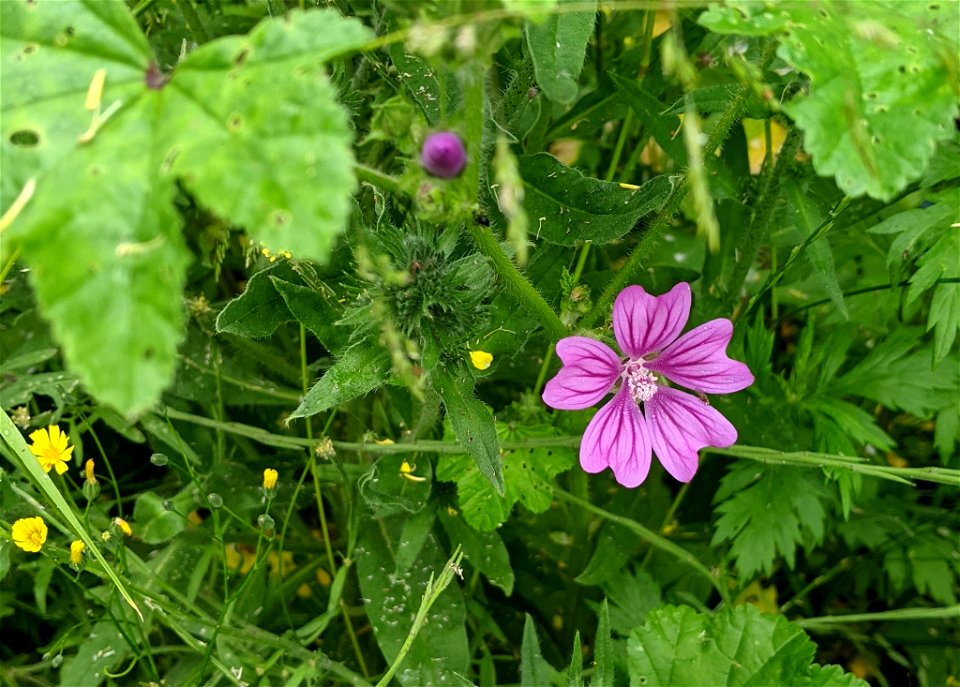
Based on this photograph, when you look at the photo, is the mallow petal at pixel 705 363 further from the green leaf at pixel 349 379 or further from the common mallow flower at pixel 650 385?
the green leaf at pixel 349 379

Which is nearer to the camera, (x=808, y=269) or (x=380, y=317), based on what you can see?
(x=380, y=317)

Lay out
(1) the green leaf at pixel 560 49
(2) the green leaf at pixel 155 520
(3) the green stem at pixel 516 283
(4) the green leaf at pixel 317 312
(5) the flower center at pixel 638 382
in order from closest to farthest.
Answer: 1. (1) the green leaf at pixel 560 49
2. (3) the green stem at pixel 516 283
3. (4) the green leaf at pixel 317 312
4. (5) the flower center at pixel 638 382
5. (2) the green leaf at pixel 155 520

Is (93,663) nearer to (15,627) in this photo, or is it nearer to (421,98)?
(15,627)

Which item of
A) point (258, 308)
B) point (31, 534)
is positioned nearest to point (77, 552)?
point (31, 534)

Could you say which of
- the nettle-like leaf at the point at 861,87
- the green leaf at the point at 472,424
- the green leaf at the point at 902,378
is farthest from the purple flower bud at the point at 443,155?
the green leaf at the point at 902,378

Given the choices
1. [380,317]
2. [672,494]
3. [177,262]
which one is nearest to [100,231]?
[177,262]

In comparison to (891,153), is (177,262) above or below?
above

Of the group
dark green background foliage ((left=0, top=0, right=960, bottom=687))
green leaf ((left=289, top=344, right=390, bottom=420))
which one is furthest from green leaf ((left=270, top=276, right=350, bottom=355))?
green leaf ((left=289, top=344, right=390, bottom=420))

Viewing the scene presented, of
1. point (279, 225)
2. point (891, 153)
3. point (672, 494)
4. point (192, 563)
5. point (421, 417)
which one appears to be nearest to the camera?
point (279, 225)
